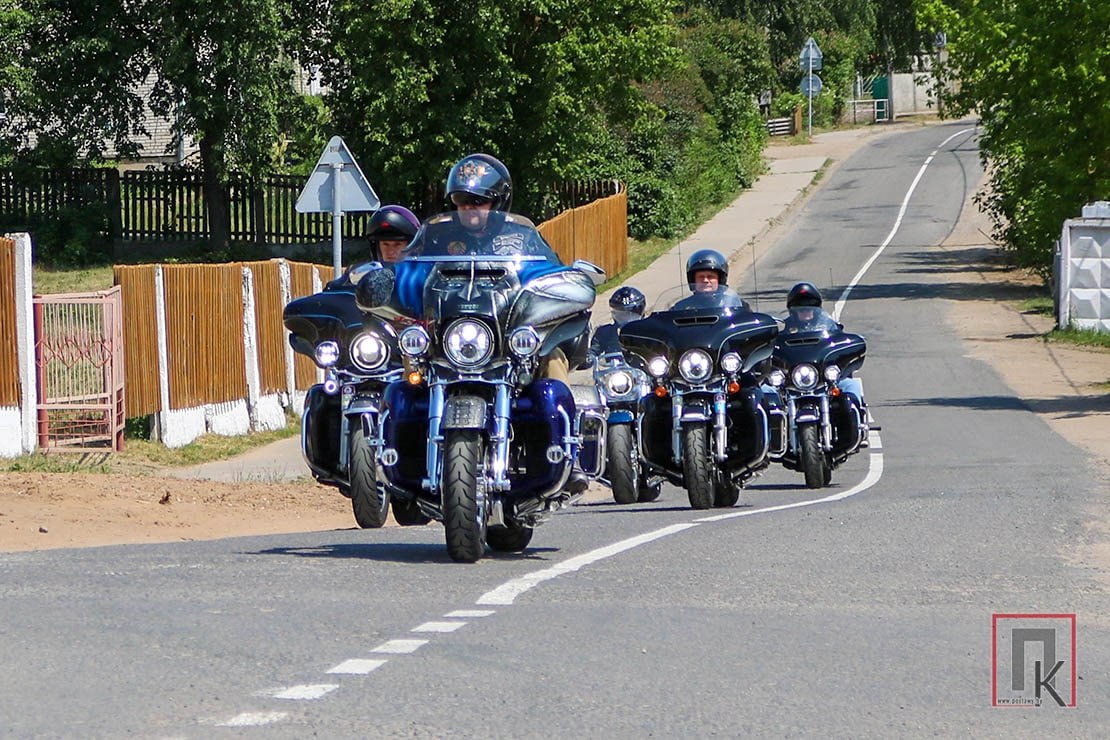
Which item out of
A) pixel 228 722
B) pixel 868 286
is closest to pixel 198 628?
pixel 228 722

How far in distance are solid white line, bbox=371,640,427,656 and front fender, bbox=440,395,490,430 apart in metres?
1.82

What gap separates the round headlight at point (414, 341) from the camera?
8.35 meters

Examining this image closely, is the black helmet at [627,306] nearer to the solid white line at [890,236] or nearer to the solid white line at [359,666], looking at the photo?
the solid white line at [359,666]

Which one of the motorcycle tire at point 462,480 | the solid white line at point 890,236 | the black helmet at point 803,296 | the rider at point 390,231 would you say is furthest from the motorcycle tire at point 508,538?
the solid white line at point 890,236

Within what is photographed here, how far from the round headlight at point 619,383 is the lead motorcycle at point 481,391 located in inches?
137

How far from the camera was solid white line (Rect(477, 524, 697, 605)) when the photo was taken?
7.59 metres

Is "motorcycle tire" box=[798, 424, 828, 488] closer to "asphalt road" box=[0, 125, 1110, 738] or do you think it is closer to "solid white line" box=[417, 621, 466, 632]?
"asphalt road" box=[0, 125, 1110, 738]

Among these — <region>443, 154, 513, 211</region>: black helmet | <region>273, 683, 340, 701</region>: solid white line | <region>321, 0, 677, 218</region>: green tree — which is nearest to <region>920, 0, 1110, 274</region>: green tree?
<region>321, 0, 677, 218</region>: green tree

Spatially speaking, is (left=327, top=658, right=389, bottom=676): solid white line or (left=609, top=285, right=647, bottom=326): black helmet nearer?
(left=327, top=658, right=389, bottom=676): solid white line

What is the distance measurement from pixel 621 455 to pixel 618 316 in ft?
6.35

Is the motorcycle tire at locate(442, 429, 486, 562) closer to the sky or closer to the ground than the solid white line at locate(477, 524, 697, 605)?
closer to the sky

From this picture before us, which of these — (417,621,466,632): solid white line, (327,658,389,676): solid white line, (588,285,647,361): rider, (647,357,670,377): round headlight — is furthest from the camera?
(588,285,647,361): rider

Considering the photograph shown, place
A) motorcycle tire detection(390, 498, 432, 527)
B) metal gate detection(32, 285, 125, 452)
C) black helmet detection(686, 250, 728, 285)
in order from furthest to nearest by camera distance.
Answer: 1. metal gate detection(32, 285, 125, 452)
2. black helmet detection(686, 250, 728, 285)
3. motorcycle tire detection(390, 498, 432, 527)

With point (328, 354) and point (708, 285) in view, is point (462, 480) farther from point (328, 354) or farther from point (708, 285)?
point (708, 285)
